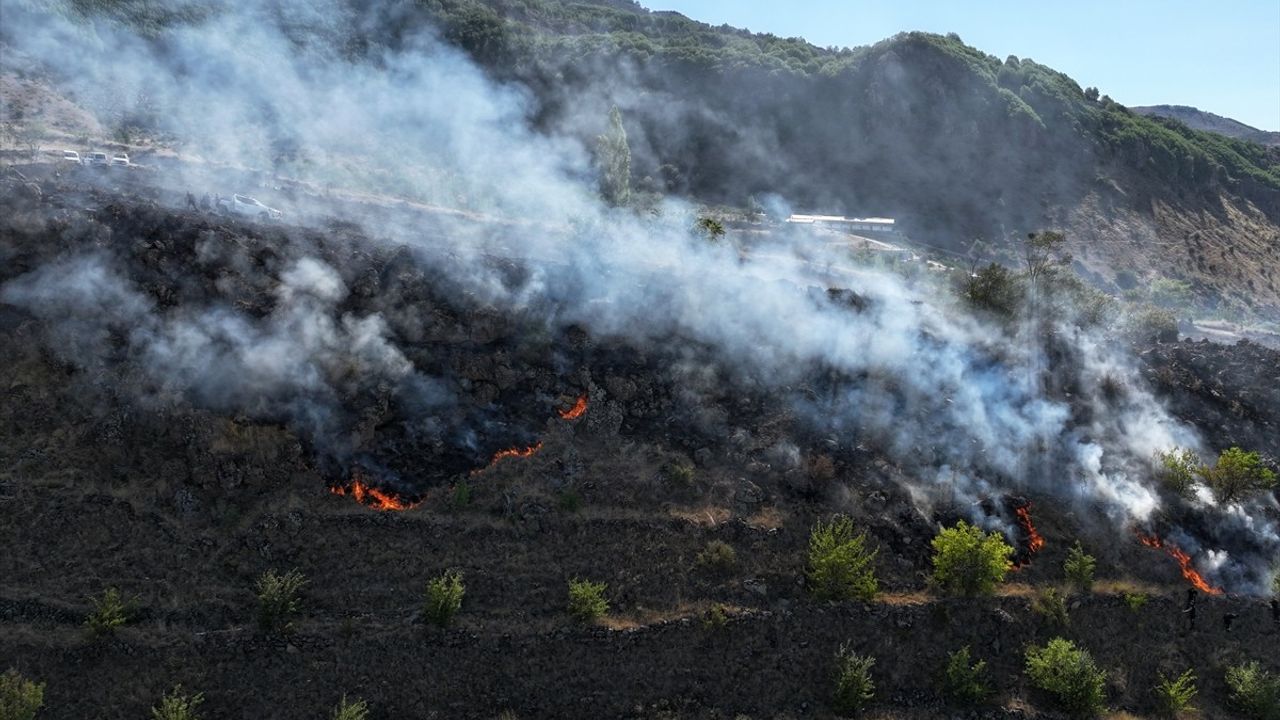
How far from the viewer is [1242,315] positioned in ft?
160

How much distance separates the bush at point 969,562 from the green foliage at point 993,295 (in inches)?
446

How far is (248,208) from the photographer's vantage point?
29375 millimetres

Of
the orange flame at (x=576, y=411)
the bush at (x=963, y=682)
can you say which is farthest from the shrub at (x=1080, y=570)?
the orange flame at (x=576, y=411)

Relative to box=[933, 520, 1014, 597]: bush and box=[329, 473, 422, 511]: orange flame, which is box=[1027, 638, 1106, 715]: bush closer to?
box=[933, 520, 1014, 597]: bush

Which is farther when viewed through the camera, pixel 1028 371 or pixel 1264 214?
pixel 1264 214

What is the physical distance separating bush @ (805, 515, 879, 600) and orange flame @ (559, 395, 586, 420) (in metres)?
6.91

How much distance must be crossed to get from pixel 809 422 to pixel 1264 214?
178 feet

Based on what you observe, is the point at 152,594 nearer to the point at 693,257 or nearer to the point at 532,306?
the point at 532,306

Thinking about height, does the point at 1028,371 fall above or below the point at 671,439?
above

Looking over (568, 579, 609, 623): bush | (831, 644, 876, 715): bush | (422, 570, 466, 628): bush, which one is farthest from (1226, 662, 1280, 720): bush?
(422, 570, 466, 628): bush

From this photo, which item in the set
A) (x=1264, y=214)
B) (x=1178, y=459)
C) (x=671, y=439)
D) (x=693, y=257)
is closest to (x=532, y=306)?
(x=671, y=439)

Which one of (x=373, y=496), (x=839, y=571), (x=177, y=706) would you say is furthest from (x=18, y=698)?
(x=839, y=571)

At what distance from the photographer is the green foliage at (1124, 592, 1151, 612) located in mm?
22266

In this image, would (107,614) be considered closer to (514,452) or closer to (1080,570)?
(514,452)
